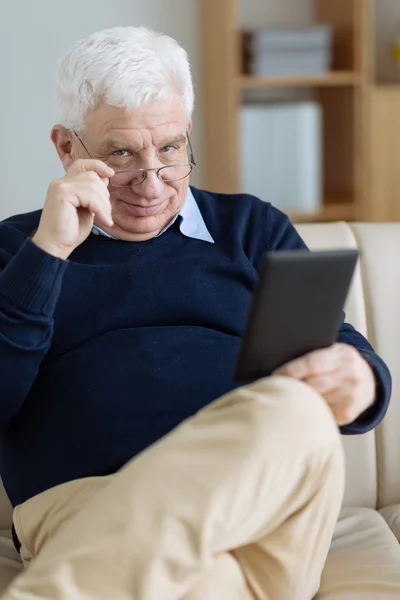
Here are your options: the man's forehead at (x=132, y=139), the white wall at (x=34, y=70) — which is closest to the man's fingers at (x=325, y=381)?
the man's forehead at (x=132, y=139)

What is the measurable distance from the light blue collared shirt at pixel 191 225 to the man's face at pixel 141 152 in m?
A: 0.01

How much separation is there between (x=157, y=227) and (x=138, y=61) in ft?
0.88

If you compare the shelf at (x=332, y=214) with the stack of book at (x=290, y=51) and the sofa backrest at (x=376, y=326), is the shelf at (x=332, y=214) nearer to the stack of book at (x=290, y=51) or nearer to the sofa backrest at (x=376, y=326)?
the stack of book at (x=290, y=51)

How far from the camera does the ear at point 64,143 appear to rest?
1704 millimetres

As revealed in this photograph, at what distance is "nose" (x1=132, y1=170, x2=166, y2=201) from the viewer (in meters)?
1.63

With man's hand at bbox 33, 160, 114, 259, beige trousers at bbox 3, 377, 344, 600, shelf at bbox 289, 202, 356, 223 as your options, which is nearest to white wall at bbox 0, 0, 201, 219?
shelf at bbox 289, 202, 356, 223

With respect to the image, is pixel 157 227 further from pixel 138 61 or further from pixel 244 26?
pixel 244 26

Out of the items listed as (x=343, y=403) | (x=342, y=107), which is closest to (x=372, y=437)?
(x=343, y=403)

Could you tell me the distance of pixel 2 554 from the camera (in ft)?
5.28

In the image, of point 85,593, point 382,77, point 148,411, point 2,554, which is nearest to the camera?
point 85,593

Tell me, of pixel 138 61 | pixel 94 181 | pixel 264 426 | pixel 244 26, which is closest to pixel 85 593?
pixel 264 426

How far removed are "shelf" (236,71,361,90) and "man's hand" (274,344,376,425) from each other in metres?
1.89

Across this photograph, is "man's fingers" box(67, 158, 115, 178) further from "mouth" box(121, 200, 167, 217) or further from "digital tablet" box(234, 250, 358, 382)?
"digital tablet" box(234, 250, 358, 382)

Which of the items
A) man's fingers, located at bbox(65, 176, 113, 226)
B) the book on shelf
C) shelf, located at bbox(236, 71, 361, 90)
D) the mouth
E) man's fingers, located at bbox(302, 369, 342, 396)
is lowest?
the book on shelf
